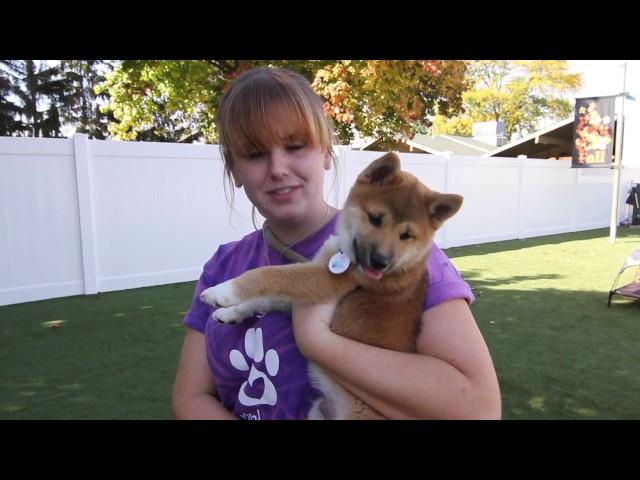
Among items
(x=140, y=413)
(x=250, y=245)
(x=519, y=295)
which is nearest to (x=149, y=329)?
(x=140, y=413)

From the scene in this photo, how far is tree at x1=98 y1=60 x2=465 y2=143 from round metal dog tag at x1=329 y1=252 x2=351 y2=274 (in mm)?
7971

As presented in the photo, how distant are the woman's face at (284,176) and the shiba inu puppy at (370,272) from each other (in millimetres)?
220

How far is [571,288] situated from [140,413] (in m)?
7.24

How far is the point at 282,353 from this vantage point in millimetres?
1523

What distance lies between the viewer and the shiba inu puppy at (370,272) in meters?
1.60

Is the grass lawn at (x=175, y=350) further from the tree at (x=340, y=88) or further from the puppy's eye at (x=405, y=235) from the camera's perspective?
the tree at (x=340, y=88)

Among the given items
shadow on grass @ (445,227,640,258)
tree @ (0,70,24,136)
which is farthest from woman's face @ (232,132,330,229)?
tree @ (0,70,24,136)

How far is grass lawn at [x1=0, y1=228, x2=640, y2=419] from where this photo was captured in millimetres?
3914

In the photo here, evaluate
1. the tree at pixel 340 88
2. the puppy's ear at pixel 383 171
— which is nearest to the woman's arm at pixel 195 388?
the puppy's ear at pixel 383 171

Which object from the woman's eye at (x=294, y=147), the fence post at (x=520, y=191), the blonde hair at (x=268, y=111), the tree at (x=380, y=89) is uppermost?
the tree at (x=380, y=89)

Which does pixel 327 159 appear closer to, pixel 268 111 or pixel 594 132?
pixel 268 111

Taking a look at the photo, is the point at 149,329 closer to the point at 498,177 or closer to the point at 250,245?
the point at 250,245

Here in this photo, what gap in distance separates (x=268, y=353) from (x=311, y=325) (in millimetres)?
172
